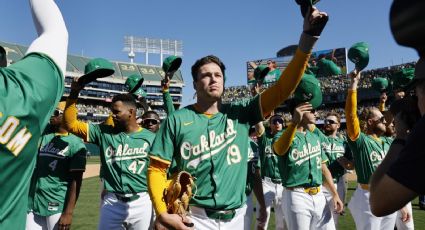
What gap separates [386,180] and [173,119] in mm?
1953

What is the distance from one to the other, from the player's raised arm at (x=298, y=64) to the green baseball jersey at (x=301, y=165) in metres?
2.23

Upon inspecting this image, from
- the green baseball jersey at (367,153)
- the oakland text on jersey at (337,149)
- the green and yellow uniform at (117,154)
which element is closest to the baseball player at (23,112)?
the green and yellow uniform at (117,154)

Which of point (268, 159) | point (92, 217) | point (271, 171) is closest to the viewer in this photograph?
point (271, 171)

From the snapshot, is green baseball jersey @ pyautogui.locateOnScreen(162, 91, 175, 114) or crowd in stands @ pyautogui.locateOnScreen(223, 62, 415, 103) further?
crowd in stands @ pyautogui.locateOnScreen(223, 62, 415, 103)

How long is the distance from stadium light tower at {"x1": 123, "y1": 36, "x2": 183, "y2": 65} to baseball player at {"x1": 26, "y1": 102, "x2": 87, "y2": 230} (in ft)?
220

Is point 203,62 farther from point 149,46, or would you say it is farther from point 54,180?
point 149,46

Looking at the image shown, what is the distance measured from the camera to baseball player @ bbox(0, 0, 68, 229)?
1163 millimetres

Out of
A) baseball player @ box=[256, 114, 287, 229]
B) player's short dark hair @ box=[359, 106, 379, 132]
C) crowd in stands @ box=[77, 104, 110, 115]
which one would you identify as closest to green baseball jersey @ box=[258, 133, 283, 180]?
baseball player @ box=[256, 114, 287, 229]

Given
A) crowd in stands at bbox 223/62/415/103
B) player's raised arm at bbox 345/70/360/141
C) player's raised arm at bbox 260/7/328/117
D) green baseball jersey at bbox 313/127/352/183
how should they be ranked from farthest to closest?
crowd in stands at bbox 223/62/415/103, green baseball jersey at bbox 313/127/352/183, player's raised arm at bbox 345/70/360/141, player's raised arm at bbox 260/7/328/117

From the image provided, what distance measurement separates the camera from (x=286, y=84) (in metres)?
2.63

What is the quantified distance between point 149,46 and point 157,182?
7001 cm

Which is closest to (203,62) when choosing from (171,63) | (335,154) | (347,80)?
(171,63)

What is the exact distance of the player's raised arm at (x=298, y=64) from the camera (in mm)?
2361

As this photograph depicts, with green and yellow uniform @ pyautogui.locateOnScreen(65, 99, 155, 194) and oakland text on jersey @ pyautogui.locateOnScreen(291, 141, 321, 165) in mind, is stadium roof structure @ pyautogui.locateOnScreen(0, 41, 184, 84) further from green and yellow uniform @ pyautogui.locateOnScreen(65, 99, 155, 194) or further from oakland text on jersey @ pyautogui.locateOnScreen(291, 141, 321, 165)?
oakland text on jersey @ pyautogui.locateOnScreen(291, 141, 321, 165)
